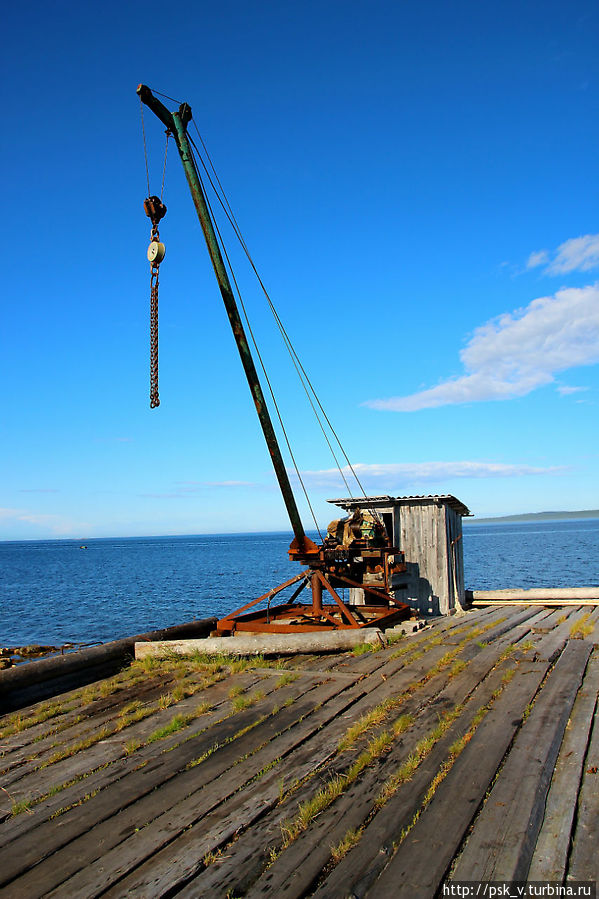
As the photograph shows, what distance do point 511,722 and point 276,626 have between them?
6367mm

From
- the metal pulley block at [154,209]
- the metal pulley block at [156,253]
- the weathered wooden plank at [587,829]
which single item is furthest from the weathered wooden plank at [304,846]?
the metal pulley block at [154,209]

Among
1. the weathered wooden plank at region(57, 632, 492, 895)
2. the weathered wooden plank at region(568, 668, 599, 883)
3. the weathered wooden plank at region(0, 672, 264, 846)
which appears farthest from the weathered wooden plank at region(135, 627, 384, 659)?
the weathered wooden plank at region(57, 632, 492, 895)

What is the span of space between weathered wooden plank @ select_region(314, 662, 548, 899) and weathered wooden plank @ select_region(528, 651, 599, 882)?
516mm

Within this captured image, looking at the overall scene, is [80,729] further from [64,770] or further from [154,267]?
[154,267]

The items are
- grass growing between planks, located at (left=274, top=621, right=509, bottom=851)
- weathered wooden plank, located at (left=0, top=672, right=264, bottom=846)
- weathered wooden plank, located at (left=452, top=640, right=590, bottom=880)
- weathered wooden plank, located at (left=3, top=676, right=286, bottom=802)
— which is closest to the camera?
weathered wooden plank, located at (left=452, top=640, right=590, bottom=880)

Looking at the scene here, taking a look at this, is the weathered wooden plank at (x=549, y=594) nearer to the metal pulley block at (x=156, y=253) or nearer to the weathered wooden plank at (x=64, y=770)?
the weathered wooden plank at (x=64, y=770)

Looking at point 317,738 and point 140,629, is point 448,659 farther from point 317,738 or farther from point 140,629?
point 140,629

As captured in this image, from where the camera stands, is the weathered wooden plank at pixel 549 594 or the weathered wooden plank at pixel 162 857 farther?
the weathered wooden plank at pixel 549 594

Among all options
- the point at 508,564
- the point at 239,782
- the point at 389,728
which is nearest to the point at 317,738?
the point at 389,728

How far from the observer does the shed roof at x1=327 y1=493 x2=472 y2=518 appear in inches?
677

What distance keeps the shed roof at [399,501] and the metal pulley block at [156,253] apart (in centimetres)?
1052

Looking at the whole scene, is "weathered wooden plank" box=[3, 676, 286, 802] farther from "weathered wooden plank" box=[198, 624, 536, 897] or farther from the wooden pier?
"weathered wooden plank" box=[198, 624, 536, 897]

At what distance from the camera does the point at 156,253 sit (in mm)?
10086

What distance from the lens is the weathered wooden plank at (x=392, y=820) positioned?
3.28m
